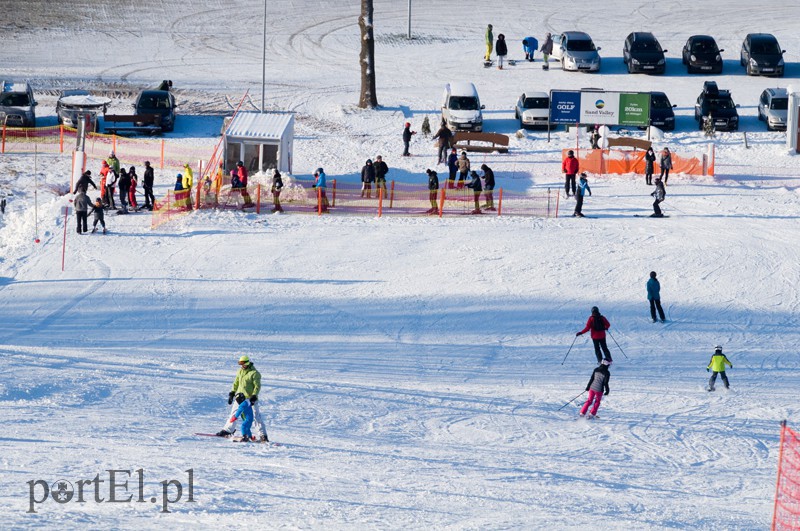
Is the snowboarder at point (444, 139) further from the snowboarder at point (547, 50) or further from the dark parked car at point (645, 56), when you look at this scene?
the dark parked car at point (645, 56)

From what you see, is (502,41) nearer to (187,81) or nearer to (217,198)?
(187,81)

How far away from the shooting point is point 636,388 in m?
21.0

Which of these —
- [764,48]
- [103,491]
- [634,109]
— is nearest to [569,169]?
[634,109]

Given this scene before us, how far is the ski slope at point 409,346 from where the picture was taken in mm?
15203

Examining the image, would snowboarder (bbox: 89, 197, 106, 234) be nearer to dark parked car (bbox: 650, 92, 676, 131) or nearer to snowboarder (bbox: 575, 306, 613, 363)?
snowboarder (bbox: 575, 306, 613, 363)

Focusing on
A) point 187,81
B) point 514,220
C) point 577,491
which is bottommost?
point 577,491

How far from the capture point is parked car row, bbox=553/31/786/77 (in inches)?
1813

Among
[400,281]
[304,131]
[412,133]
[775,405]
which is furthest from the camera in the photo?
[304,131]

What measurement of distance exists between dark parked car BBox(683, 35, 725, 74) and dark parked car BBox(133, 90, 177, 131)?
18.5 metres

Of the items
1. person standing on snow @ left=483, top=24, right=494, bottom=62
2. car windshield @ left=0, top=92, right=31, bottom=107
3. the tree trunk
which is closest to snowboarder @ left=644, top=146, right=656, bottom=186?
the tree trunk

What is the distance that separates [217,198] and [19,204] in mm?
5063

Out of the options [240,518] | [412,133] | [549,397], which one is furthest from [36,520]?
[412,133]

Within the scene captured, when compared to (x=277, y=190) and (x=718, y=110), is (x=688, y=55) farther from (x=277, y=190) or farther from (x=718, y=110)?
(x=277, y=190)

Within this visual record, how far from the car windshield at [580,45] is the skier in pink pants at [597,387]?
29333mm
